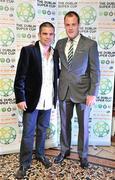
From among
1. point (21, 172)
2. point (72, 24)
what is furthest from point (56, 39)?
point (21, 172)

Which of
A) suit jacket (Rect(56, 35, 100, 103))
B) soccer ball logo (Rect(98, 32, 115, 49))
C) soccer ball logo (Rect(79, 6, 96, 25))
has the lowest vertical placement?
suit jacket (Rect(56, 35, 100, 103))

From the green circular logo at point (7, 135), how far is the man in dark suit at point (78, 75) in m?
0.59

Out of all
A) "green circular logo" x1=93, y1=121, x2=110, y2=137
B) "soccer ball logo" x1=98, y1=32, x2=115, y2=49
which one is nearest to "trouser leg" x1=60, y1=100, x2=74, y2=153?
"green circular logo" x1=93, y1=121, x2=110, y2=137

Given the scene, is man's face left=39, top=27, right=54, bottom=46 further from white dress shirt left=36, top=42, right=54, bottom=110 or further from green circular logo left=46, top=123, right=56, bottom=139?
green circular logo left=46, top=123, right=56, bottom=139

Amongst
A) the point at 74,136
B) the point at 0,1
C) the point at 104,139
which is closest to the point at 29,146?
the point at 74,136

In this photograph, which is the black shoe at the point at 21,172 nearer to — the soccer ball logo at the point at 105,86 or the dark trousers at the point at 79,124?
the dark trousers at the point at 79,124

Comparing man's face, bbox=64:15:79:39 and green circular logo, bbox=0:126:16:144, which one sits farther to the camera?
green circular logo, bbox=0:126:16:144

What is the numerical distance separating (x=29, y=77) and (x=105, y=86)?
101 cm

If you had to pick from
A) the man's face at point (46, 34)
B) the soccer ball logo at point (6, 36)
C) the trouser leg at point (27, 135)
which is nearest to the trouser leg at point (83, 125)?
the trouser leg at point (27, 135)

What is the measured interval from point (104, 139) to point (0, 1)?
6.08 feet

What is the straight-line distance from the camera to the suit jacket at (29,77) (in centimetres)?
225

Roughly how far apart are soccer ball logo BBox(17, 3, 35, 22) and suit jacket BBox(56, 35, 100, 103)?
432 millimetres

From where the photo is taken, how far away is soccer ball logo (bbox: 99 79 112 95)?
117 inches

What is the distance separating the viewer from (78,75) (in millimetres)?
2459
